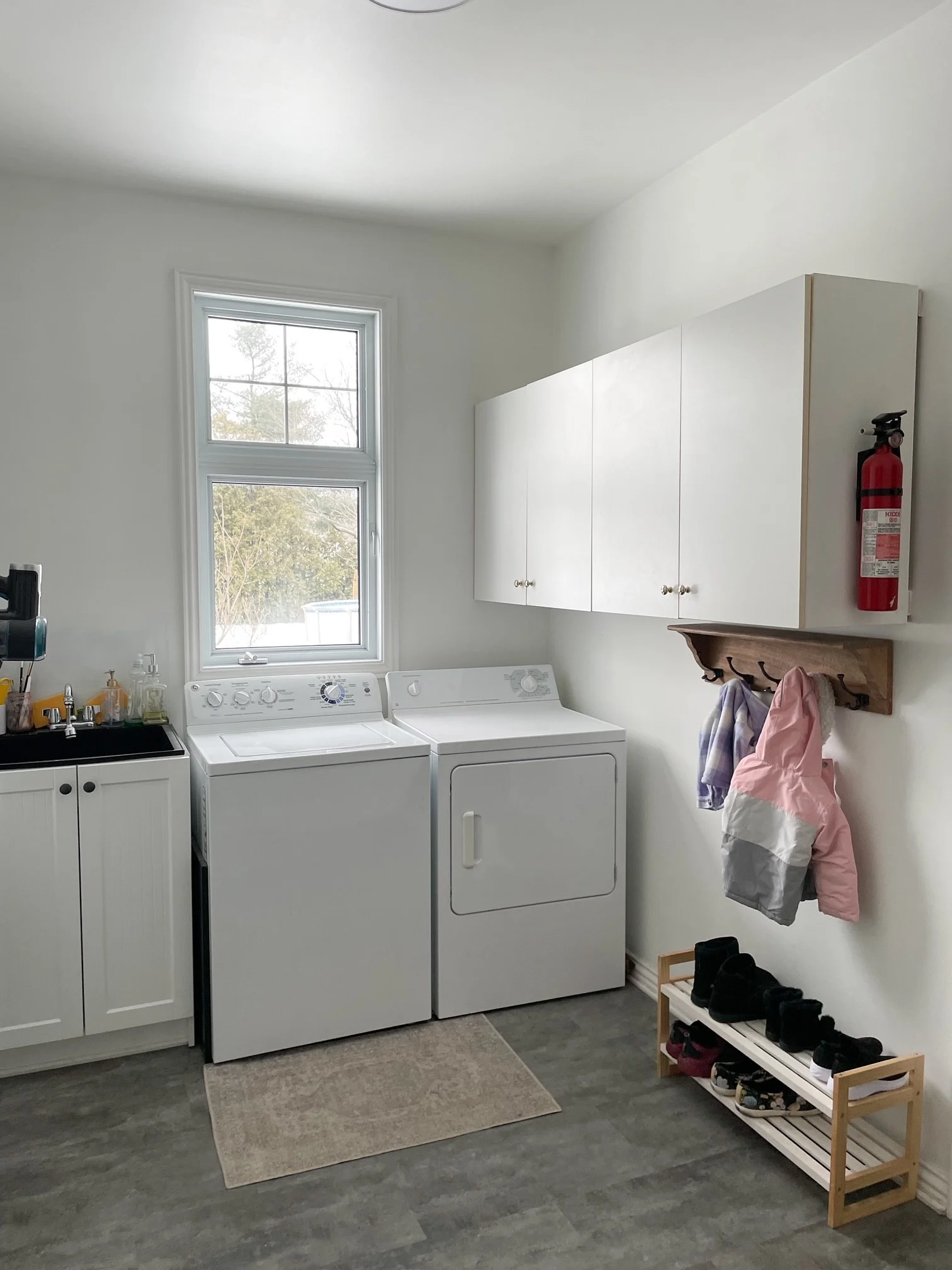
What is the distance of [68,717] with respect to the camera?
2.91 metres

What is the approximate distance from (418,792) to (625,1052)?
93 cm

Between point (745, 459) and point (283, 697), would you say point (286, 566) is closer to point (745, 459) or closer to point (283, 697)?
point (283, 697)

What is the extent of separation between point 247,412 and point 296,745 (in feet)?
3.96

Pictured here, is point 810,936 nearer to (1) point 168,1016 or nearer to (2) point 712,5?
(1) point 168,1016

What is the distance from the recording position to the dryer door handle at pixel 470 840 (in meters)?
2.82

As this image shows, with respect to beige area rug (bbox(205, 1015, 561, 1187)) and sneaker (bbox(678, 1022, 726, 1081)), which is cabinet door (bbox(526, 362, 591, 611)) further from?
beige area rug (bbox(205, 1015, 561, 1187))

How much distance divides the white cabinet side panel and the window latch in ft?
6.30

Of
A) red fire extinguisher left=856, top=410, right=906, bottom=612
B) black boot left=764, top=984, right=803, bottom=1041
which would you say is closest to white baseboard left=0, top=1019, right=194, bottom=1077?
black boot left=764, top=984, right=803, bottom=1041

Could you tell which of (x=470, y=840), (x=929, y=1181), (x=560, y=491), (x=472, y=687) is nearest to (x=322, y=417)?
(x=560, y=491)

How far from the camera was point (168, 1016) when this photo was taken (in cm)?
265

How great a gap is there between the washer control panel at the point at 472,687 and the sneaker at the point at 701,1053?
54.2 inches

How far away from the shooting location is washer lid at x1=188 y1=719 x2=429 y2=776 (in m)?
2.62

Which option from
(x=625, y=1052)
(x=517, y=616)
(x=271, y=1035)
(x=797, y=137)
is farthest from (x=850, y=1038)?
(x=797, y=137)

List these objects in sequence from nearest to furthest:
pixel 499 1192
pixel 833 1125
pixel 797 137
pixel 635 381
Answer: pixel 833 1125, pixel 499 1192, pixel 797 137, pixel 635 381
